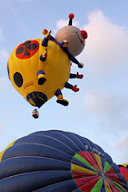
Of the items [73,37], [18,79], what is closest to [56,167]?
[18,79]

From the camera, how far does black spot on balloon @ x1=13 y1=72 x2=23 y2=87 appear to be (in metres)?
11.5

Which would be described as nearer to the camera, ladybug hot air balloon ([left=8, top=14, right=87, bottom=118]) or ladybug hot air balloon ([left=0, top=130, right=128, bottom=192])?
ladybug hot air balloon ([left=0, top=130, right=128, bottom=192])

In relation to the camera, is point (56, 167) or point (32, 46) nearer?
point (56, 167)

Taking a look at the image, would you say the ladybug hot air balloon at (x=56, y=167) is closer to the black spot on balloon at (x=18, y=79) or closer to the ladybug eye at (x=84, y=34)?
the black spot on balloon at (x=18, y=79)

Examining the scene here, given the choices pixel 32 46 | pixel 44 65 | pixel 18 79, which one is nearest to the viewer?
pixel 44 65

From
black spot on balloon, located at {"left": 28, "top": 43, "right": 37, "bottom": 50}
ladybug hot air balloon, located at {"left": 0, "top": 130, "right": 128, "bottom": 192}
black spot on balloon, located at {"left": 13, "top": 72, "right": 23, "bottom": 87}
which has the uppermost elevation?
black spot on balloon, located at {"left": 28, "top": 43, "right": 37, "bottom": 50}

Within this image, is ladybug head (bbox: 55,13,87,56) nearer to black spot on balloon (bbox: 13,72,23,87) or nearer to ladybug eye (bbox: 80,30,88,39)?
ladybug eye (bbox: 80,30,88,39)

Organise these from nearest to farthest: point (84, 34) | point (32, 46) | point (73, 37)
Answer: point (32, 46), point (73, 37), point (84, 34)

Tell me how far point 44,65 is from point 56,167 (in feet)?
16.8

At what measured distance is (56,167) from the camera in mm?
7066

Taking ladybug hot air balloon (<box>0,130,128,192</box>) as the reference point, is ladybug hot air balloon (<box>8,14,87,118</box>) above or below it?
above

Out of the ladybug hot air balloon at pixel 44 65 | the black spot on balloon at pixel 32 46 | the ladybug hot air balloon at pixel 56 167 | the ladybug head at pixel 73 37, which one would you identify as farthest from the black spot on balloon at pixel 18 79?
the ladybug hot air balloon at pixel 56 167

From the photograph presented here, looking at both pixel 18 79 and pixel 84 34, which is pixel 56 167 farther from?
pixel 84 34

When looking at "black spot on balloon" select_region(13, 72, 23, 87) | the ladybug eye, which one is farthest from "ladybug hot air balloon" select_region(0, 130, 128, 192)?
the ladybug eye
